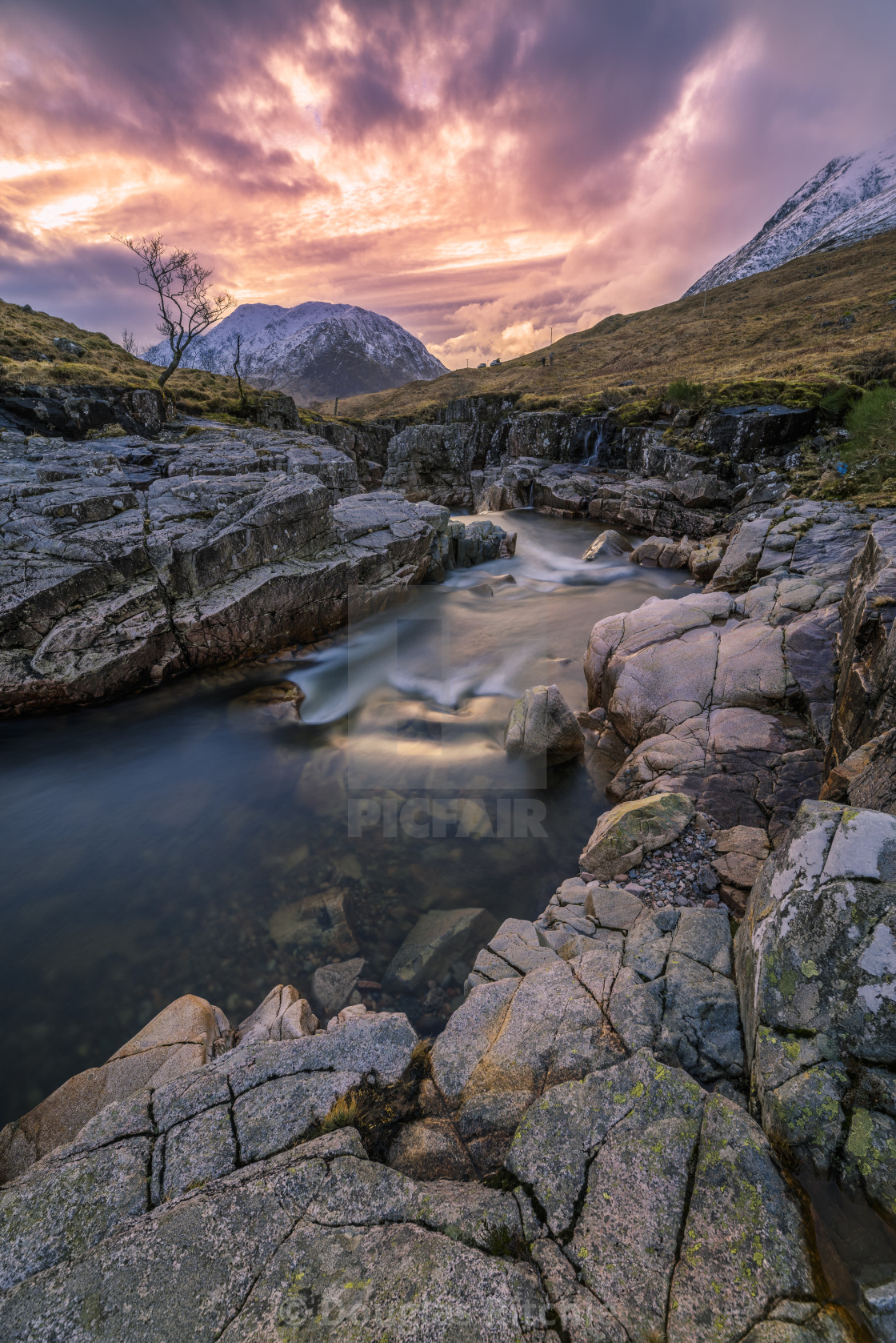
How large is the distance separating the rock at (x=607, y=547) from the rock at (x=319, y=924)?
2322 cm

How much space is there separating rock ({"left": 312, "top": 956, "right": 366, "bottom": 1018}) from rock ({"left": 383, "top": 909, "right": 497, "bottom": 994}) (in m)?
0.50

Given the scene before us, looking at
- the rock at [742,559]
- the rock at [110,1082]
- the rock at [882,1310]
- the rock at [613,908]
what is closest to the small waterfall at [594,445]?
the rock at [742,559]

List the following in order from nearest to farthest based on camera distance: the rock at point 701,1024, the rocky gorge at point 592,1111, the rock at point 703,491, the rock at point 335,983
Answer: the rocky gorge at point 592,1111, the rock at point 701,1024, the rock at point 335,983, the rock at point 703,491

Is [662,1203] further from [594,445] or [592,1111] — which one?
[594,445]

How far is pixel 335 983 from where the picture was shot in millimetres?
7645

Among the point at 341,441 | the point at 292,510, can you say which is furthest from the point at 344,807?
the point at 341,441

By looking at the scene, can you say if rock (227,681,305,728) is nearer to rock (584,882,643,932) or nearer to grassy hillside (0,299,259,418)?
rock (584,882,643,932)

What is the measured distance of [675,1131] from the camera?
3.56 m

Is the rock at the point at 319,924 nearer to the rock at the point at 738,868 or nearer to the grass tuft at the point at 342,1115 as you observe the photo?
the grass tuft at the point at 342,1115

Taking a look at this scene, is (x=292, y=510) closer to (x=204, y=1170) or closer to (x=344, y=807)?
(x=344, y=807)

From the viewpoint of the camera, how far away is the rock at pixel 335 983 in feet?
24.2

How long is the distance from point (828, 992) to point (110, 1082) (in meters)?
7.29

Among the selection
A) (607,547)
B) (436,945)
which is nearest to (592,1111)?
(436,945)

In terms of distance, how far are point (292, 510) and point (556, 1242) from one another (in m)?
19.3
